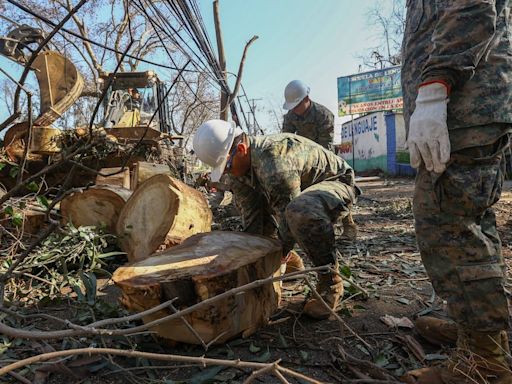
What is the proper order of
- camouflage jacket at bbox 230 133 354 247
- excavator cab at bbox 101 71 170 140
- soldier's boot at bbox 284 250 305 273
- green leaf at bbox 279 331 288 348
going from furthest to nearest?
1. excavator cab at bbox 101 71 170 140
2. soldier's boot at bbox 284 250 305 273
3. camouflage jacket at bbox 230 133 354 247
4. green leaf at bbox 279 331 288 348

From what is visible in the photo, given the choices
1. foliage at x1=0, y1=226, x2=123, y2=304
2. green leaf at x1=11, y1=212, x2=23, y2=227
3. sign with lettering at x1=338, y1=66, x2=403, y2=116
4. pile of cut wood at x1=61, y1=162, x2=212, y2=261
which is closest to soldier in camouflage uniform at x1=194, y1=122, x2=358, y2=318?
pile of cut wood at x1=61, y1=162, x2=212, y2=261

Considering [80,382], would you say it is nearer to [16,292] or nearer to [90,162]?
[16,292]

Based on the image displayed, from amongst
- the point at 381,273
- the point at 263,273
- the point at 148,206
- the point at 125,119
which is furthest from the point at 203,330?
the point at 125,119

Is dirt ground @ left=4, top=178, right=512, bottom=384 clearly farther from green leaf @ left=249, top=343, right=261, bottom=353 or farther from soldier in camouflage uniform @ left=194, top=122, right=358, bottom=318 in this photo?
soldier in camouflage uniform @ left=194, top=122, right=358, bottom=318

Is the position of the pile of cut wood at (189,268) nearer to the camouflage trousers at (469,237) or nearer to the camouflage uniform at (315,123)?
the camouflage trousers at (469,237)

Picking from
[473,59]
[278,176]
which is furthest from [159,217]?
[473,59]

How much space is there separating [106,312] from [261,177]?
1.10m

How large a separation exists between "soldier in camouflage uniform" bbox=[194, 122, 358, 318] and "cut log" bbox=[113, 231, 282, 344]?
0.30 m

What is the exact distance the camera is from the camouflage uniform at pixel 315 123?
17.3ft

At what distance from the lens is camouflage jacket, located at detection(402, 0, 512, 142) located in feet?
4.56

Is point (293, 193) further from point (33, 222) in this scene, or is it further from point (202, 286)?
point (33, 222)

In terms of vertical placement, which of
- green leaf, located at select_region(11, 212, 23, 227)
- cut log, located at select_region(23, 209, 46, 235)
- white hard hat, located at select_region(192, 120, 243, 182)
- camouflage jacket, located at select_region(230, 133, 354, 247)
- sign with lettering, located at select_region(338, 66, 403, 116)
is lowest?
cut log, located at select_region(23, 209, 46, 235)

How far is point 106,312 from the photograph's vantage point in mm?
2098

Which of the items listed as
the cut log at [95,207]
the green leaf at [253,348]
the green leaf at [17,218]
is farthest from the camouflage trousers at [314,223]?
the green leaf at [17,218]
